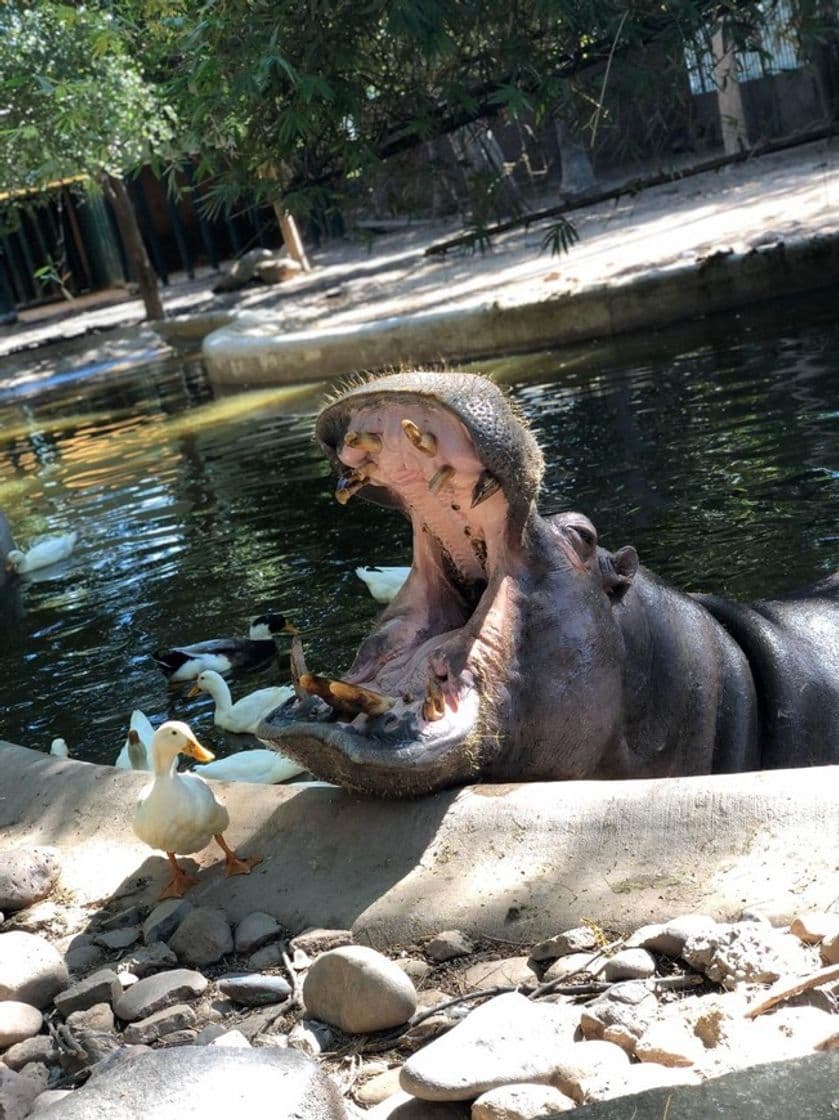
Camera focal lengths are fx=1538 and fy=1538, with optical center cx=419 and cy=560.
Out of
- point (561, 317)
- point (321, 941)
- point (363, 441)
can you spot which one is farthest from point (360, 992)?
point (561, 317)

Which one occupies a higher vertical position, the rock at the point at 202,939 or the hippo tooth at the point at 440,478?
the hippo tooth at the point at 440,478

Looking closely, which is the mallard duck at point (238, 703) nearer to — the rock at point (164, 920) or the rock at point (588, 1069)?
the rock at point (164, 920)

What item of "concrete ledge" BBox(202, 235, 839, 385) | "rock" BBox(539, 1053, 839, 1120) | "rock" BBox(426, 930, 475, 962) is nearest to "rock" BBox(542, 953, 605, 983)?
"rock" BBox(426, 930, 475, 962)

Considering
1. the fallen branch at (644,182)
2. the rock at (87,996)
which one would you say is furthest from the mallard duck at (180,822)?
the fallen branch at (644,182)

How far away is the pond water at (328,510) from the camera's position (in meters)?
6.21

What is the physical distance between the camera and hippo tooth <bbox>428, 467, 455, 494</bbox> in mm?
3240

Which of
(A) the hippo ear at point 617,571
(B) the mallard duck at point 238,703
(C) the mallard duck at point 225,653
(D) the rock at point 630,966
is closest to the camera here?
(D) the rock at point 630,966

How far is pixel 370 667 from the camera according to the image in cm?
350

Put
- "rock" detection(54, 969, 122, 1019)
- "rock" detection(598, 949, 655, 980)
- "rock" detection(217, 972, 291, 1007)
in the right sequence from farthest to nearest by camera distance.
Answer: "rock" detection(54, 969, 122, 1019) < "rock" detection(217, 972, 291, 1007) < "rock" detection(598, 949, 655, 980)

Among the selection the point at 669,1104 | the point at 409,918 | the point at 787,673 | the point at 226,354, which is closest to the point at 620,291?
the point at 226,354

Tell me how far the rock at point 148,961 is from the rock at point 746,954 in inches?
44.4

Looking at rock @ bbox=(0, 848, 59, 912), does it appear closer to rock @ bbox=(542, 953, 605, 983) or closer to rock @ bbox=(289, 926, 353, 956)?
rock @ bbox=(289, 926, 353, 956)

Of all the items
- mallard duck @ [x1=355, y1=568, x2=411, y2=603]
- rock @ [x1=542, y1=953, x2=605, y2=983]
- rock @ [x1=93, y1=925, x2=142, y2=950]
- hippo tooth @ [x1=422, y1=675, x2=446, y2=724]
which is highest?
hippo tooth @ [x1=422, y1=675, x2=446, y2=724]

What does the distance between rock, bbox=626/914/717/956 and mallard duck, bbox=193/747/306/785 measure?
2.34 meters
